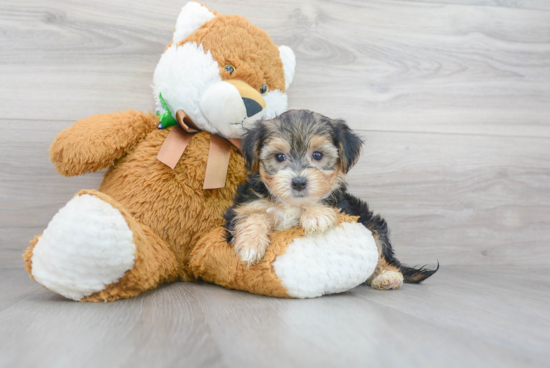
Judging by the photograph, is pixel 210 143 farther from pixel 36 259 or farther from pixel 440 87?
pixel 440 87

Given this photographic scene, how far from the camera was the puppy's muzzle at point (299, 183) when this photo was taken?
1.46m

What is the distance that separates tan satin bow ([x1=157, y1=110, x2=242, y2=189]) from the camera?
173cm

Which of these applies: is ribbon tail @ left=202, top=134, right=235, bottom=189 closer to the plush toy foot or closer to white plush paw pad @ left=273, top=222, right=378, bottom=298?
the plush toy foot

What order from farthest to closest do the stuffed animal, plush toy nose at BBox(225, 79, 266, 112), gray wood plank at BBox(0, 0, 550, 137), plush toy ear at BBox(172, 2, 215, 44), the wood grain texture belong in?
gray wood plank at BBox(0, 0, 550, 137) < plush toy ear at BBox(172, 2, 215, 44) < plush toy nose at BBox(225, 79, 266, 112) < the stuffed animal < the wood grain texture

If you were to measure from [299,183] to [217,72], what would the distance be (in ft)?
2.11

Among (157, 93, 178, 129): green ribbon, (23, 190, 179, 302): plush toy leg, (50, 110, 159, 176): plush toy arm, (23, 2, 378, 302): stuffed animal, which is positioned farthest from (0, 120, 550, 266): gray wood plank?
(23, 190, 179, 302): plush toy leg

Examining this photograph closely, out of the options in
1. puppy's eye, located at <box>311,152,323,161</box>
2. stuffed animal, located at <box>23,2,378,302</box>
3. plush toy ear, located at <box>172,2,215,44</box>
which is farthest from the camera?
plush toy ear, located at <box>172,2,215,44</box>

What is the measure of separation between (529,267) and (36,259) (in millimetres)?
2679

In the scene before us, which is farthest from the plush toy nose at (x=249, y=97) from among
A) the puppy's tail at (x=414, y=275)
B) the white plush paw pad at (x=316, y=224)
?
the puppy's tail at (x=414, y=275)

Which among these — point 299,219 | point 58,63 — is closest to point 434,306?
point 299,219

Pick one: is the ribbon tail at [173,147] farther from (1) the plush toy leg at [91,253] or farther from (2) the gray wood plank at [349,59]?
(2) the gray wood plank at [349,59]

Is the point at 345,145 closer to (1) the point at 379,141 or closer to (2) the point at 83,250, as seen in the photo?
(1) the point at 379,141

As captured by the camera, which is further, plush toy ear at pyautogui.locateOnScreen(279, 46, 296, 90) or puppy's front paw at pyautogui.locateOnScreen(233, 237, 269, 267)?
plush toy ear at pyautogui.locateOnScreen(279, 46, 296, 90)

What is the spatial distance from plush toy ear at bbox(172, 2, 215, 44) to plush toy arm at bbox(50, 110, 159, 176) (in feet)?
1.43
